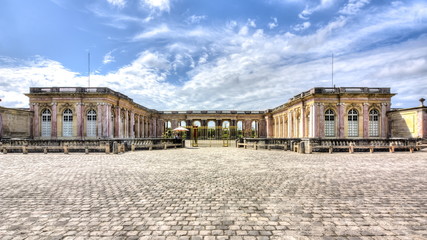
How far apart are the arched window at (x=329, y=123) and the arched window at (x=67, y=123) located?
98.4ft

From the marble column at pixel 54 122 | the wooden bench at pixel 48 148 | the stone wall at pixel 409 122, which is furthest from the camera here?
the marble column at pixel 54 122

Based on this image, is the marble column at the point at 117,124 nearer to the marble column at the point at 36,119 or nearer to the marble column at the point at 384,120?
the marble column at the point at 36,119

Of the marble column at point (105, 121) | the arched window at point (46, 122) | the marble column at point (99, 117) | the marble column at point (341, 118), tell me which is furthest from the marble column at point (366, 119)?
the arched window at point (46, 122)

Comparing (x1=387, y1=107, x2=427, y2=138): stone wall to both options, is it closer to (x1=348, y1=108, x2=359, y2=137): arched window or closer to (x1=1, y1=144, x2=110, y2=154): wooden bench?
(x1=348, y1=108, x2=359, y2=137): arched window

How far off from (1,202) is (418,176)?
1196 cm

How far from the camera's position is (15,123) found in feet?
77.6

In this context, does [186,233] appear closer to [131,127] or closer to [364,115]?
[364,115]

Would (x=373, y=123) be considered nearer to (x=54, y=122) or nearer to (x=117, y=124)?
(x=117, y=124)

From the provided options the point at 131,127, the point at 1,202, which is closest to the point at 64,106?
the point at 131,127

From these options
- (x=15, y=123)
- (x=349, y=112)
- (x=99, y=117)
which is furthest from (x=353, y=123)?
(x=15, y=123)

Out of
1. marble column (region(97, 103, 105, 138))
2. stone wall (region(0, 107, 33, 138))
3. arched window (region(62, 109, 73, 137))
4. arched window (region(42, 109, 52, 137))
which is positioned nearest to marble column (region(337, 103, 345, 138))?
marble column (region(97, 103, 105, 138))

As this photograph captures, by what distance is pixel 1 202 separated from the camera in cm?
482

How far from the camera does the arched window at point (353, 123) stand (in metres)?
25.6

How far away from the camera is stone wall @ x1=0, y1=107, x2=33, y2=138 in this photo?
2210 centimetres
